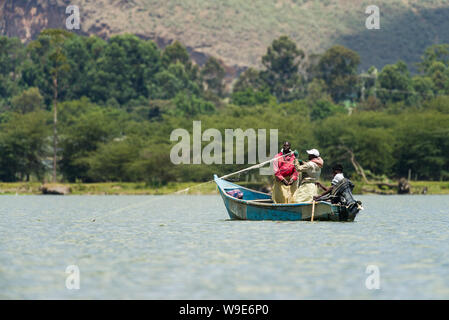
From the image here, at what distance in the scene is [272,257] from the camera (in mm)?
19328

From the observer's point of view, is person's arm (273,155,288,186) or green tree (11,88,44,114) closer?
person's arm (273,155,288,186)

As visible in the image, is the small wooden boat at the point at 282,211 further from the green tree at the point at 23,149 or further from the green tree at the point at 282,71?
the green tree at the point at 282,71

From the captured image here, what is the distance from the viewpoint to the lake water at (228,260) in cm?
1495

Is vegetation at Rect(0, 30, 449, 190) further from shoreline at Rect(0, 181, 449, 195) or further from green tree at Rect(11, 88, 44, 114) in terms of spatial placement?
shoreline at Rect(0, 181, 449, 195)

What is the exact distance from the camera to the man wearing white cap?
2772cm

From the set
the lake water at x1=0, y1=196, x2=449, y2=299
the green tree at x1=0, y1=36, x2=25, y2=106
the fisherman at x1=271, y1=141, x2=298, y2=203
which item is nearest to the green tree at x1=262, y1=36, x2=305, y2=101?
the green tree at x1=0, y1=36, x2=25, y2=106

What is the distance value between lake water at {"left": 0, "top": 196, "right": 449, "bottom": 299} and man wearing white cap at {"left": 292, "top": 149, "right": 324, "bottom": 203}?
1.00m

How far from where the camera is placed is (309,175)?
28.2m

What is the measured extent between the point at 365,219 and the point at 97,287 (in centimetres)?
1997

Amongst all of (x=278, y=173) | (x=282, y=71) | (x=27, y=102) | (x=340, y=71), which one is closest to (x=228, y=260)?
(x=278, y=173)

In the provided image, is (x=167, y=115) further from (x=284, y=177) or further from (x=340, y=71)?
(x=284, y=177)

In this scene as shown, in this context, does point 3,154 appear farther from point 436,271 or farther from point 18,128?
point 436,271

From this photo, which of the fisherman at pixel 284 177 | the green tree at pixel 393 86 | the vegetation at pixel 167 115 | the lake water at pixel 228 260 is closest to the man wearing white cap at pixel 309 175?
the fisherman at pixel 284 177
